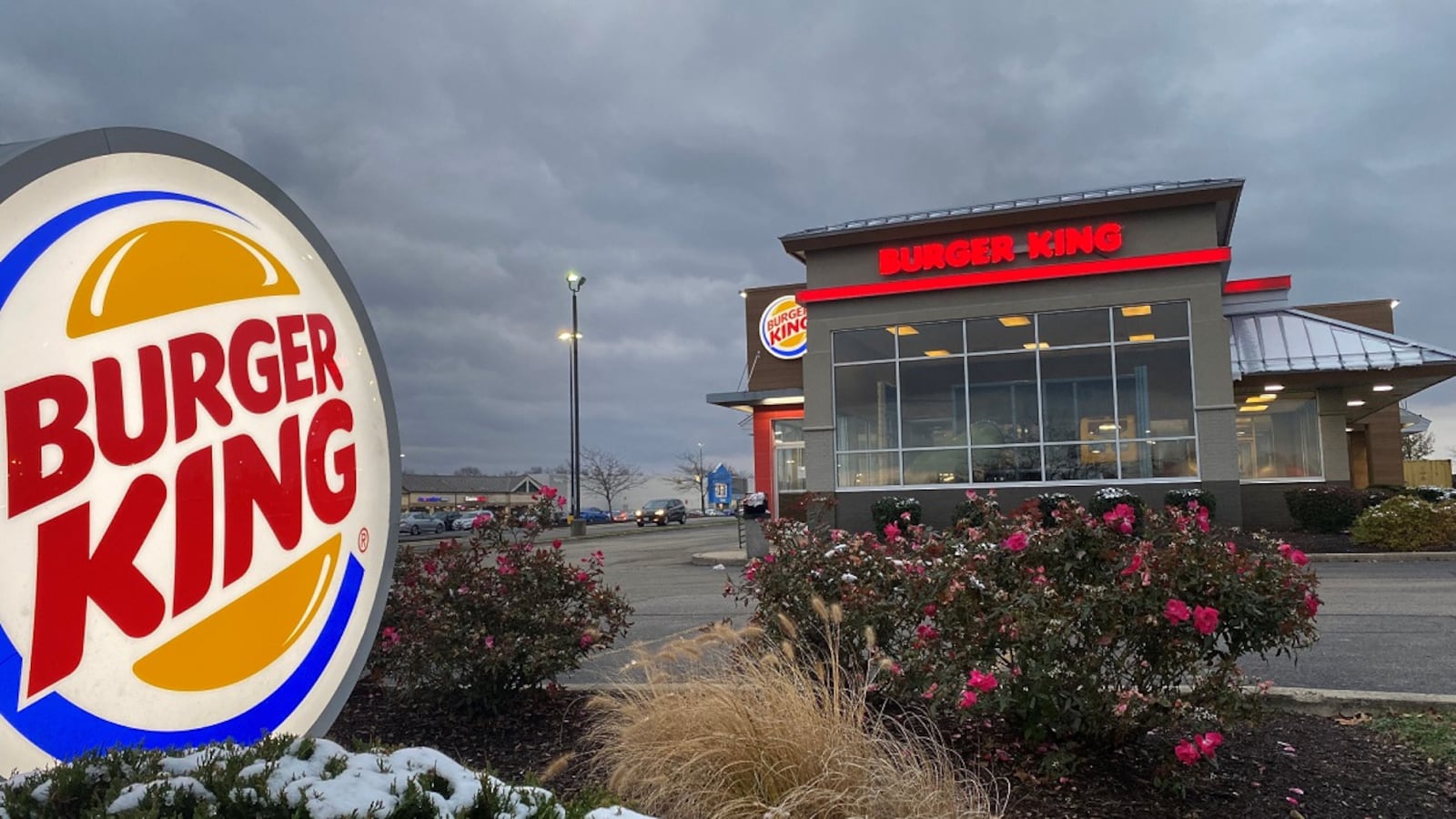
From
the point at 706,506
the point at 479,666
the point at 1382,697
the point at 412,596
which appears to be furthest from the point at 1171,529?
the point at 706,506

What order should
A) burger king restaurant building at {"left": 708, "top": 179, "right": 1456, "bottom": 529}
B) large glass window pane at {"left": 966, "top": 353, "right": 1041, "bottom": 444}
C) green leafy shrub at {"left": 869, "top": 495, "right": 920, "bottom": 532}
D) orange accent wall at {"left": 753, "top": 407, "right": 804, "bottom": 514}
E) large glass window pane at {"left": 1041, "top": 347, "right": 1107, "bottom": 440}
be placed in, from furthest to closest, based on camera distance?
orange accent wall at {"left": 753, "top": 407, "right": 804, "bottom": 514}
large glass window pane at {"left": 966, "top": 353, "right": 1041, "bottom": 444}
large glass window pane at {"left": 1041, "top": 347, "right": 1107, "bottom": 440}
burger king restaurant building at {"left": 708, "top": 179, "right": 1456, "bottom": 529}
green leafy shrub at {"left": 869, "top": 495, "right": 920, "bottom": 532}

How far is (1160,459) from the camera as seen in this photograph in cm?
2109

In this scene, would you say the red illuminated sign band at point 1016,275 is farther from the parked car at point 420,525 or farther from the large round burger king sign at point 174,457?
the parked car at point 420,525

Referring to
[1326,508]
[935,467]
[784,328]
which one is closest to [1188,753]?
[935,467]

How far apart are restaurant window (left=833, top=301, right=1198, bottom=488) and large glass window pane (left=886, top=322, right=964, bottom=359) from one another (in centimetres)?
2

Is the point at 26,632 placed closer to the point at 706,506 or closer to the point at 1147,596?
the point at 1147,596

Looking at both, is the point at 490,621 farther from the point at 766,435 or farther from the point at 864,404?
the point at 766,435

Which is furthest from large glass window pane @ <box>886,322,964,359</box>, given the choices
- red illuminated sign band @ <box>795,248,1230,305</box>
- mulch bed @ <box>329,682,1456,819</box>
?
mulch bed @ <box>329,682,1456,819</box>

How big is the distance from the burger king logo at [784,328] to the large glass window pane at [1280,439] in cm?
1341

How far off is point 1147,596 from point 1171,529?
2.73 ft

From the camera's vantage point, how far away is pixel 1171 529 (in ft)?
16.1

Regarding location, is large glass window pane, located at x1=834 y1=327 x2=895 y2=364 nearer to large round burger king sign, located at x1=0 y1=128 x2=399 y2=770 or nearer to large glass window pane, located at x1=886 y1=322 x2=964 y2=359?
large glass window pane, located at x1=886 y1=322 x2=964 y2=359

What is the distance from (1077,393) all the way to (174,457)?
2122 cm

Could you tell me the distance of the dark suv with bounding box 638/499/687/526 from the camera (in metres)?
55.1
